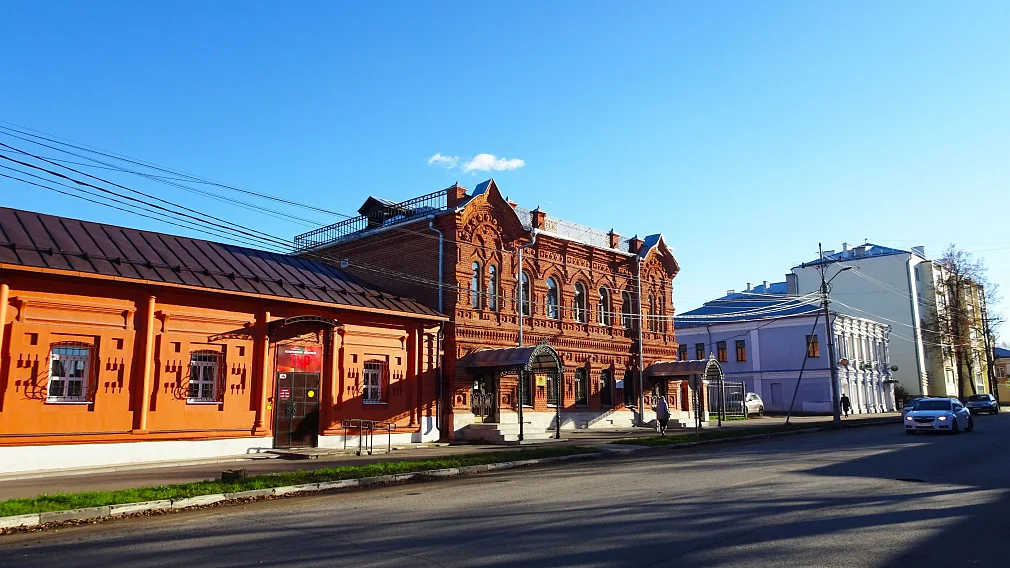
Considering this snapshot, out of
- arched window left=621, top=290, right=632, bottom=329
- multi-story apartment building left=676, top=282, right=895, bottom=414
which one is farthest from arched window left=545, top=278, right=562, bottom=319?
multi-story apartment building left=676, top=282, right=895, bottom=414

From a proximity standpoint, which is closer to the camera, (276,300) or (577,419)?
(276,300)

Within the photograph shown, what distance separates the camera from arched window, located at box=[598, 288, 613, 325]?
111 feet

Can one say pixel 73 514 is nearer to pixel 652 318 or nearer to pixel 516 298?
pixel 516 298

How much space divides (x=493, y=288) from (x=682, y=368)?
35.4ft

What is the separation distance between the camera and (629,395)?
1363 inches

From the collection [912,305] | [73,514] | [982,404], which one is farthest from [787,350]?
[73,514]

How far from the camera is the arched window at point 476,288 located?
27906 mm

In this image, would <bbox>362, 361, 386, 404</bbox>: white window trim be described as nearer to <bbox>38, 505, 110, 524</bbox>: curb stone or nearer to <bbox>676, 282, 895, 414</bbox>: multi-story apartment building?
<bbox>38, 505, 110, 524</bbox>: curb stone

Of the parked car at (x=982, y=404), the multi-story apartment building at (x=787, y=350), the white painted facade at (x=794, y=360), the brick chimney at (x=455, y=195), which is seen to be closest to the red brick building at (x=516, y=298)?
the brick chimney at (x=455, y=195)

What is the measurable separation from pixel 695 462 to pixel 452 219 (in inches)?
537

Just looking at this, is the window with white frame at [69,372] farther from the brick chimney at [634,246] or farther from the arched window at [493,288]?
the brick chimney at [634,246]

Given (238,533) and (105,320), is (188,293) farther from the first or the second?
(238,533)

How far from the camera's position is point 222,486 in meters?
12.9

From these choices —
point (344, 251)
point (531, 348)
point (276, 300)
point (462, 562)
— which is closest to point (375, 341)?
point (276, 300)
